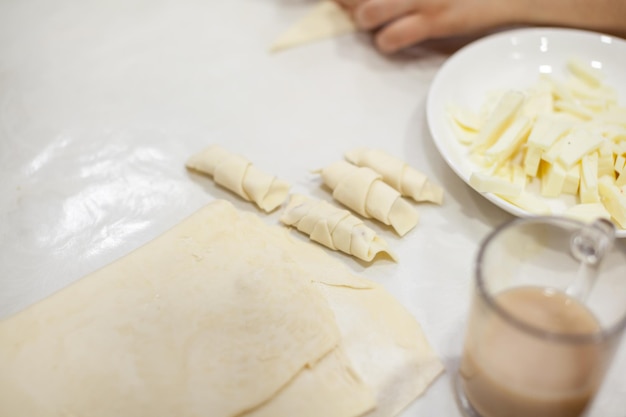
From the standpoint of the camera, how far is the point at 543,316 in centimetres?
80

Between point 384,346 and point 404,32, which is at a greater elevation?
point 404,32

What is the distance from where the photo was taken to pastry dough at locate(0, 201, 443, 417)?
0.90m

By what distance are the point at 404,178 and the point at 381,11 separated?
0.59 metres

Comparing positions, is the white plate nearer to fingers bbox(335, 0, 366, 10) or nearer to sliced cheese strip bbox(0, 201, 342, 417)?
fingers bbox(335, 0, 366, 10)

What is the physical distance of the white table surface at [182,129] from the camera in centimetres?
114

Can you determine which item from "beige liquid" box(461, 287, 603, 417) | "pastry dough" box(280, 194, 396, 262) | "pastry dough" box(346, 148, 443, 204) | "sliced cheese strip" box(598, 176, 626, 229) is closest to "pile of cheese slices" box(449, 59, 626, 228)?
"sliced cheese strip" box(598, 176, 626, 229)

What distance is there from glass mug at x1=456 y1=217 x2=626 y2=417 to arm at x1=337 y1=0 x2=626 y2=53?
35.2 inches

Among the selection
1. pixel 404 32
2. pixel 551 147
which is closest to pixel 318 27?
pixel 404 32

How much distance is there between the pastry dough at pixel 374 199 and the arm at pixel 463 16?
1.79 ft

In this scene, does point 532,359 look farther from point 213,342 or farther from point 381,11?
point 381,11

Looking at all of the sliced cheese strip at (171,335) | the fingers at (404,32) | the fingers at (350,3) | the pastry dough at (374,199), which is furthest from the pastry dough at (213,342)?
the fingers at (350,3)

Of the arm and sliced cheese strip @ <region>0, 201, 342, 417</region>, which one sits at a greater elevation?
the arm

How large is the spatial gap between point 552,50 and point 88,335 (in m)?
1.27

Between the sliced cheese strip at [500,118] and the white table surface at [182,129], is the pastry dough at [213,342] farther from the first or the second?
the sliced cheese strip at [500,118]
